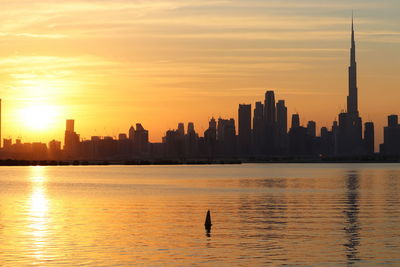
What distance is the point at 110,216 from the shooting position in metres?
88.4

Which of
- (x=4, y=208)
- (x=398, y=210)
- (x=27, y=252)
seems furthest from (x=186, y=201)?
(x=27, y=252)

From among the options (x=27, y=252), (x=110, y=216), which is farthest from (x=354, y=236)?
(x=110, y=216)

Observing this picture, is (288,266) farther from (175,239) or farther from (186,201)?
(186,201)

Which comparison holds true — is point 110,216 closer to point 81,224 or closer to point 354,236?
point 81,224

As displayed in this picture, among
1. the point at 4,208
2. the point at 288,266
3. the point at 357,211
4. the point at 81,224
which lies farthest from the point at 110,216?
the point at 288,266

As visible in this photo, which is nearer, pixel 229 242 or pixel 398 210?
pixel 229 242

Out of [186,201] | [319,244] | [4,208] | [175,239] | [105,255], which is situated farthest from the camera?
[186,201]

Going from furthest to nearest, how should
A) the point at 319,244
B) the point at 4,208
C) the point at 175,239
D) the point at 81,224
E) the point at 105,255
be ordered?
the point at 4,208
the point at 81,224
the point at 175,239
the point at 319,244
the point at 105,255

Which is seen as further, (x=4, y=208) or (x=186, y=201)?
(x=186, y=201)

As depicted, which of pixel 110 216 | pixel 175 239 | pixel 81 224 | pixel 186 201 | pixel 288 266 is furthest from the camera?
pixel 186 201

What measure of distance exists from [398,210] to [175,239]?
38624 millimetres

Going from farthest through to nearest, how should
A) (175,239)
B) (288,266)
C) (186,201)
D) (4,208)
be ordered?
(186,201)
(4,208)
(175,239)
(288,266)

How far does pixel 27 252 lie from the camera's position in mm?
56438

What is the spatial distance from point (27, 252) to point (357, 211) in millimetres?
47998
